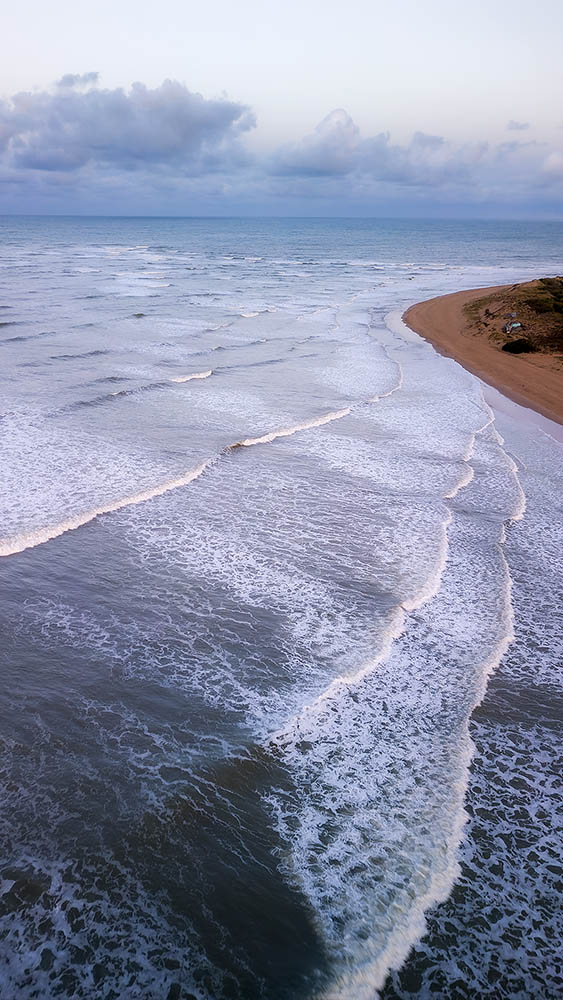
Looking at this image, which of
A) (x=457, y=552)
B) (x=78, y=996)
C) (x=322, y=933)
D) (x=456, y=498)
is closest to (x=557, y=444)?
(x=456, y=498)

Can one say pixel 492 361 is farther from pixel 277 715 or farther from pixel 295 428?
pixel 277 715

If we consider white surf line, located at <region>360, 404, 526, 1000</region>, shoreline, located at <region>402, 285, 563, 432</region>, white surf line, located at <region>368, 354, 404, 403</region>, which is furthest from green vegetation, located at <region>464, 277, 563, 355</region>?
white surf line, located at <region>360, 404, 526, 1000</region>

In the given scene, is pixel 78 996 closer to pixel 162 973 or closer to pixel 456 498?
pixel 162 973

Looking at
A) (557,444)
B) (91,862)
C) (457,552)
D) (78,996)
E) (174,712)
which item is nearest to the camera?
(78,996)

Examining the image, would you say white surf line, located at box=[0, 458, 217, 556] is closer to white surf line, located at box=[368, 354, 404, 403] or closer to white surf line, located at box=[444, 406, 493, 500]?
white surf line, located at box=[444, 406, 493, 500]

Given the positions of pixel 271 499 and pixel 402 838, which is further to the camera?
pixel 271 499

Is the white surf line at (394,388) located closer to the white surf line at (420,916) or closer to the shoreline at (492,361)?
the shoreline at (492,361)

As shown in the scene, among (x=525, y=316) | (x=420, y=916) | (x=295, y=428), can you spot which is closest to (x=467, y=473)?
(x=295, y=428)
